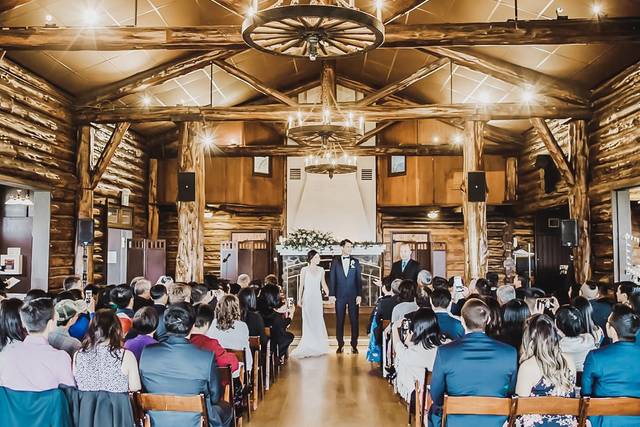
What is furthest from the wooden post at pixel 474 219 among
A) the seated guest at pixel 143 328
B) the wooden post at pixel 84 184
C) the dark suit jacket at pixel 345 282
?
the seated guest at pixel 143 328

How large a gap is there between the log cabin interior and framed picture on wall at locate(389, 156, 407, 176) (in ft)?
0.19

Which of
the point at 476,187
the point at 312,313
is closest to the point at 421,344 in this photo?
the point at 312,313

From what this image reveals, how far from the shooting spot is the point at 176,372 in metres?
3.58

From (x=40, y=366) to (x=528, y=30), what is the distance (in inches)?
265

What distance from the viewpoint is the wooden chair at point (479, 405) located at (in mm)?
3260

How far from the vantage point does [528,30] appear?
750cm

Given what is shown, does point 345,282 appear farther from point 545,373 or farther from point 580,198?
point 545,373

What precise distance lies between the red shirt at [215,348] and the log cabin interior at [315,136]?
1.79 meters

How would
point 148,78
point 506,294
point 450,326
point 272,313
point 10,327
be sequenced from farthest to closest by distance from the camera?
Result: point 148,78 < point 272,313 < point 506,294 < point 450,326 < point 10,327

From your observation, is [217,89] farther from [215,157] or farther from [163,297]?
[163,297]

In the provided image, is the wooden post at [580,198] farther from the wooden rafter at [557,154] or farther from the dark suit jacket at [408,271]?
the dark suit jacket at [408,271]

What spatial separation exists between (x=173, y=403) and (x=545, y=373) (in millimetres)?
2197

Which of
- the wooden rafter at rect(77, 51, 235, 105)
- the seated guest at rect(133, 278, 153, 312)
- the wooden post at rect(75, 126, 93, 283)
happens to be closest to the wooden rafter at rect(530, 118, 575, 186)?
the wooden rafter at rect(77, 51, 235, 105)

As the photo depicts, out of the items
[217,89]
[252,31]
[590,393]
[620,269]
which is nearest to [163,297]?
[252,31]
